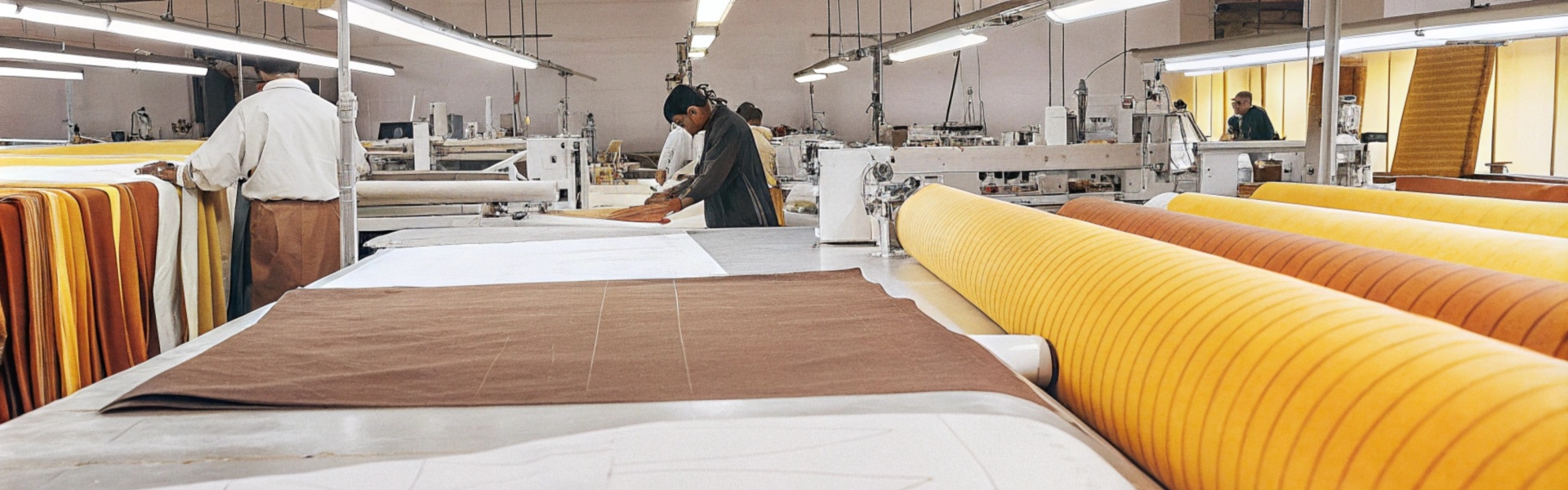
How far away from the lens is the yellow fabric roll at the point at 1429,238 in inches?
48.4

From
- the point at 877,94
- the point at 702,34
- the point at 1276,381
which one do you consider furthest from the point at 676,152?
the point at 1276,381

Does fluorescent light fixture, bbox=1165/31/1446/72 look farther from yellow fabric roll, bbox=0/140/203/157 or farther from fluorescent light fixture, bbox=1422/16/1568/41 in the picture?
yellow fabric roll, bbox=0/140/203/157

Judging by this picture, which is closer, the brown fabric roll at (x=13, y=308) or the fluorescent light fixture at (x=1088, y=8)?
the brown fabric roll at (x=13, y=308)

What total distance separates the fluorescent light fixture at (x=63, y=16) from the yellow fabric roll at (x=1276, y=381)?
13.6 feet

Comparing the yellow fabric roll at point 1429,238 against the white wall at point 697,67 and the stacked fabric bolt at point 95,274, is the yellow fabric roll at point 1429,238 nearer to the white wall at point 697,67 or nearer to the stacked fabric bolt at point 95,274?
the stacked fabric bolt at point 95,274

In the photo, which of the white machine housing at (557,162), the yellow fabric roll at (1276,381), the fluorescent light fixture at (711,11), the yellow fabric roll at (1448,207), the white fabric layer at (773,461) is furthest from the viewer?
the white machine housing at (557,162)

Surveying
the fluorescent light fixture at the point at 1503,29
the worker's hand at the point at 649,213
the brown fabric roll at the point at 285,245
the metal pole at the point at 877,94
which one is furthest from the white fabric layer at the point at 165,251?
the fluorescent light fixture at the point at 1503,29

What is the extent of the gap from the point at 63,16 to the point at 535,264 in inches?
119

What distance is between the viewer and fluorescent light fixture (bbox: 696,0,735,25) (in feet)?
14.7

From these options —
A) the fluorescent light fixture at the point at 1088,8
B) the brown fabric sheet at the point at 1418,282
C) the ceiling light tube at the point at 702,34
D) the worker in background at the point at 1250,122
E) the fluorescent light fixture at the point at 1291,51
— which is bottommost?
the brown fabric sheet at the point at 1418,282

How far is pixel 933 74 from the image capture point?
12539 mm

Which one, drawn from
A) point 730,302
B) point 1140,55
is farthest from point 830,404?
point 1140,55

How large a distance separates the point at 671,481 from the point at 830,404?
0.28 m

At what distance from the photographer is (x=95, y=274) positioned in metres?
2.77
